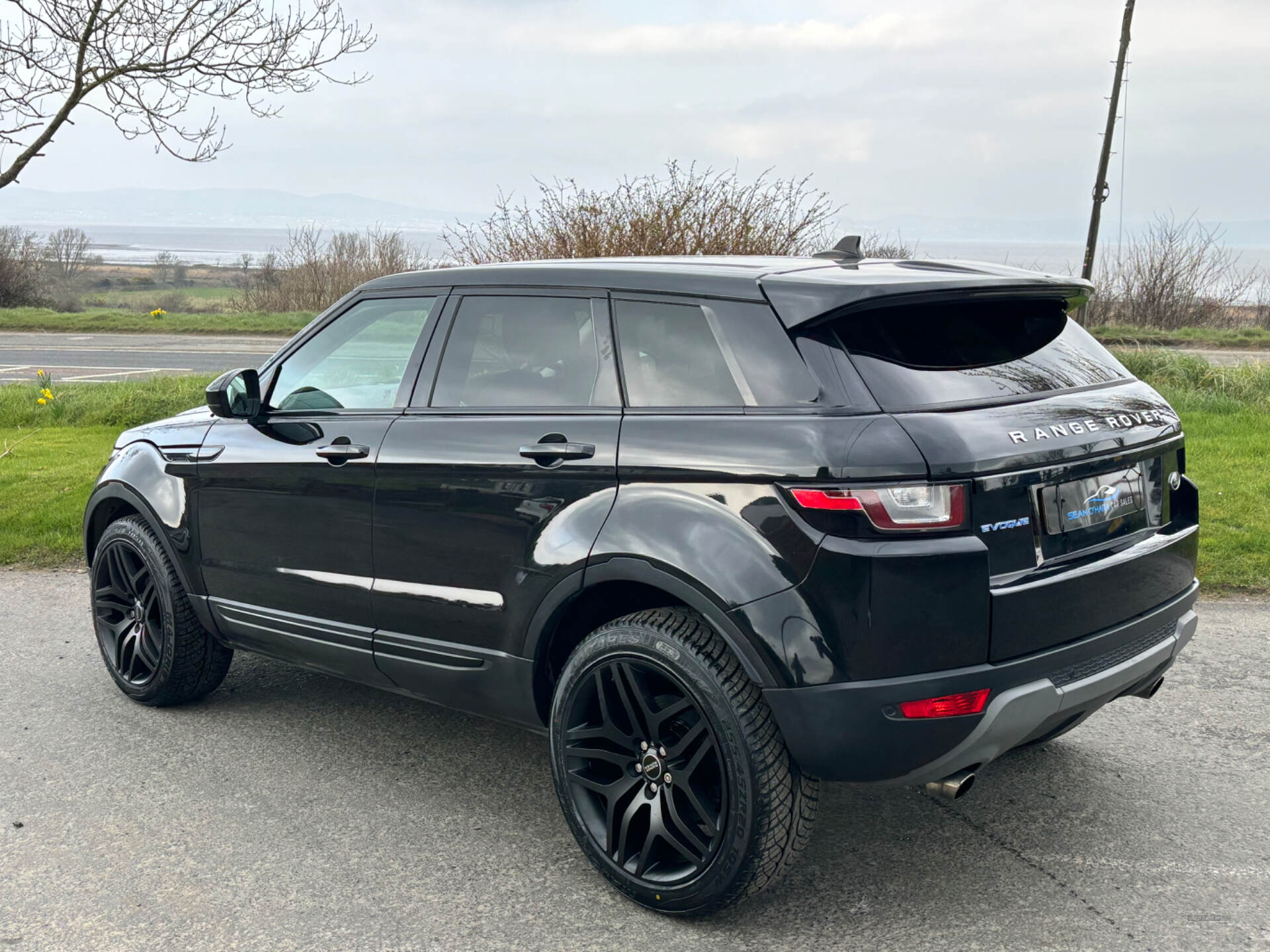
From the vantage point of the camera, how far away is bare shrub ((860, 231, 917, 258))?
61.4ft

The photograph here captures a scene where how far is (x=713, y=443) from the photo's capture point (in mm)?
3002

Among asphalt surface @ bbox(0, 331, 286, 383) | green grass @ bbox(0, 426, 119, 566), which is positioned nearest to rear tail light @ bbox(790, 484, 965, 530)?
green grass @ bbox(0, 426, 119, 566)

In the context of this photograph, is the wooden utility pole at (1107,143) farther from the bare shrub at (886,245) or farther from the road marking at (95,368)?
the road marking at (95,368)

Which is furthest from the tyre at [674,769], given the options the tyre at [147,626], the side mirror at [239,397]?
the tyre at [147,626]

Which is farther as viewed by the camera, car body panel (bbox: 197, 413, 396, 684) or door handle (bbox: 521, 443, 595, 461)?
car body panel (bbox: 197, 413, 396, 684)

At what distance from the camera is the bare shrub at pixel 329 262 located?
92.8ft

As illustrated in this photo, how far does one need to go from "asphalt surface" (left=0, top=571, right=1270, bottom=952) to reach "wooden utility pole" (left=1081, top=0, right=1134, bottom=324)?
13.8m

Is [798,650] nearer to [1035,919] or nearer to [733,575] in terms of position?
[733,575]

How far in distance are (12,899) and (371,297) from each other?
2203mm

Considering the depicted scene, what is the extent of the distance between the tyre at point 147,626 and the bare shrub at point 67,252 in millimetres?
38802

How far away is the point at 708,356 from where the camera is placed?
3.16 meters

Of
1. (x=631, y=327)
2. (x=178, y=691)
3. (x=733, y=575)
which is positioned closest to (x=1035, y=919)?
(x=733, y=575)

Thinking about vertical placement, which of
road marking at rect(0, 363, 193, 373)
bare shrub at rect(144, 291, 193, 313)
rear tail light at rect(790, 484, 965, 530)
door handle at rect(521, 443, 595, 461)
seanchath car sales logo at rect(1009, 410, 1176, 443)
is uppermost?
bare shrub at rect(144, 291, 193, 313)

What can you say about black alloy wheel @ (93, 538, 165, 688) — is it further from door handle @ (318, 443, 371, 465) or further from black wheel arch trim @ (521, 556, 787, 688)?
black wheel arch trim @ (521, 556, 787, 688)
